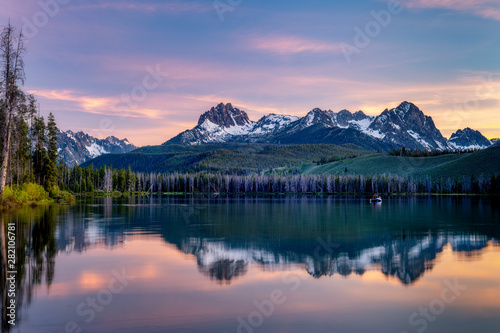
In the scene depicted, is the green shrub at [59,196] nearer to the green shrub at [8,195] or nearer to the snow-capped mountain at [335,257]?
the green shrub at [8,195]

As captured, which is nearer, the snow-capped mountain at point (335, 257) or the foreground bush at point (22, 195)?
the snow-capped mountain at point (335, 257)

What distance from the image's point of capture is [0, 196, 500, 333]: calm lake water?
12867mm

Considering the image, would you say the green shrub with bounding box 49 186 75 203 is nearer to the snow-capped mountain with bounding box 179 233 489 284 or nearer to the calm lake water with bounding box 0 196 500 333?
the calm lake water with bounding box 0 196 500 333

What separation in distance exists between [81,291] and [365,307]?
10851 millimetres

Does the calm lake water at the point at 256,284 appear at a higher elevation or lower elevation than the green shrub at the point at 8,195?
lower

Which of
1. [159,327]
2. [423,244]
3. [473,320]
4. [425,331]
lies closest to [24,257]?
[159,327]

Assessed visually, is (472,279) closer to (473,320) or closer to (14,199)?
(473,320)

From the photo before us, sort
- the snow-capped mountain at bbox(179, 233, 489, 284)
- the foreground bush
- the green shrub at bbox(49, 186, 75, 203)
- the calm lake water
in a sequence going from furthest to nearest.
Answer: the green shrub at bbox(49, 186, 75, 203), the foreground bush, the snow-capped mountain at bbox(179, 233, 489, 284), the calm lake water

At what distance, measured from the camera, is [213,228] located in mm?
39406

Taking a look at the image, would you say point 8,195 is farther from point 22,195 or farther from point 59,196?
point 59,196

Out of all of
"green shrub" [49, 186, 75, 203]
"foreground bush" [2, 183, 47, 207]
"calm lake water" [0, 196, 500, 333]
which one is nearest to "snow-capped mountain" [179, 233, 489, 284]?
"calm lake water" [0, 196, 500, 333]

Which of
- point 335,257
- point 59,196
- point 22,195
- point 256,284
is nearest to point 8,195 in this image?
point 22,195

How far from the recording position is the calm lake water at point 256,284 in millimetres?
12867

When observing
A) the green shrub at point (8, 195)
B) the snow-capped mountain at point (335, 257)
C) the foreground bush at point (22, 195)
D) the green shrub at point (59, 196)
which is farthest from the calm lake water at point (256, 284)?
the green shrub at point (59, 196)
